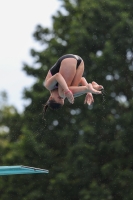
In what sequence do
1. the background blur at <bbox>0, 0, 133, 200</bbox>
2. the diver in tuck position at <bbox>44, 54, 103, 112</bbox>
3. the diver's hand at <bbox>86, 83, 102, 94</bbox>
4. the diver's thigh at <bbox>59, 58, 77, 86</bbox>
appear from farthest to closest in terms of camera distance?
the background blur at <bbox>0, 0, 133, 200</bbox> → the diver's thigh at <bbox>59, 58, 77, 86</bbox> → the diver in tuck position at <bbox>44, 54, 103, 112</bbox> → the diver's hand at <bbox>86, 83, 102, 94</bbox>

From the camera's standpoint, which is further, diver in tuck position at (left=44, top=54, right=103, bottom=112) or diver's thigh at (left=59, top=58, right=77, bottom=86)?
diver's thigh at (left=59, top=58, right=77, bottom=86)

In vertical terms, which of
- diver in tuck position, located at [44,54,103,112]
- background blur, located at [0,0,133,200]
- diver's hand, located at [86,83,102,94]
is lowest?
diver's hand, located at [86,83,102,94]

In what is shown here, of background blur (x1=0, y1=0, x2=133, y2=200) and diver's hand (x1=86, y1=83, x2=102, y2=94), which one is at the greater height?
background blur (x1=0, y1=0, x2=133, y2=200)

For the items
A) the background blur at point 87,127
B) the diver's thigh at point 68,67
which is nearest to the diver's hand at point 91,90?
the diver's thigh at point 68,67

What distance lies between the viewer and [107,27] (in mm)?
21328

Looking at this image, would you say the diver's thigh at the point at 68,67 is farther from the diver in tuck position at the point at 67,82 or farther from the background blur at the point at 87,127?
the background blur at the point at 87,127

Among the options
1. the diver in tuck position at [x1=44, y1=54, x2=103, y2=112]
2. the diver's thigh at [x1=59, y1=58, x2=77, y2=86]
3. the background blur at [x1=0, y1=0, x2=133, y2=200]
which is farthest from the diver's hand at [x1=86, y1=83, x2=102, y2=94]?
the background blur at [x1=0, y1=0, x2=133, y2=200]

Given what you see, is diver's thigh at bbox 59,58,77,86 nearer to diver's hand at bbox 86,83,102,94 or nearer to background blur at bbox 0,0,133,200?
diver's hand at bbox 86,83,102,94

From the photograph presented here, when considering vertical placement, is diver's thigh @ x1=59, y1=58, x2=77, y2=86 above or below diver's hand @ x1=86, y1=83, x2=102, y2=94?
above

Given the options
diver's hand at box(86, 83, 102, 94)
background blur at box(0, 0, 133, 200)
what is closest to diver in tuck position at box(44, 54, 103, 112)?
diver's hand at box(86, 83, 102, 94)

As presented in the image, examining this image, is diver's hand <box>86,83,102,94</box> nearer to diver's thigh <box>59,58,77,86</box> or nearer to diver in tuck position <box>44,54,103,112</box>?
diver in tuck position <box>44,54,103,112</box>

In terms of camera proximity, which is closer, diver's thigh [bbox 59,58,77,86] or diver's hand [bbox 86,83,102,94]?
diver's hand [bbox 86,83,102,94]

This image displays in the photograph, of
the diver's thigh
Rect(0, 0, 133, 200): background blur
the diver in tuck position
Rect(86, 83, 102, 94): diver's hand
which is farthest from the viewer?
Rect(0, 0, 133, 200): background blur

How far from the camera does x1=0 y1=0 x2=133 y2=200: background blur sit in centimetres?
2014
